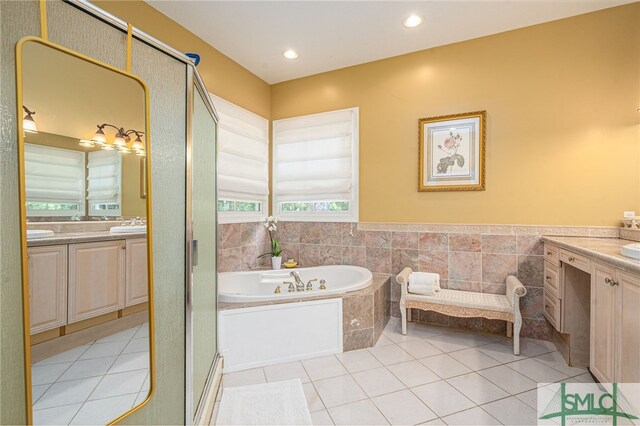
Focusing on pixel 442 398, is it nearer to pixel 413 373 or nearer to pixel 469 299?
pixel 413 373

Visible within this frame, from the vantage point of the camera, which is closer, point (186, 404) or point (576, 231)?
point (186, 404)

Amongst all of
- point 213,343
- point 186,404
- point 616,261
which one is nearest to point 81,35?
point 186,404

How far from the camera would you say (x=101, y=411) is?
0.93 meters

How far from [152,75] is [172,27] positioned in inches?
76.1

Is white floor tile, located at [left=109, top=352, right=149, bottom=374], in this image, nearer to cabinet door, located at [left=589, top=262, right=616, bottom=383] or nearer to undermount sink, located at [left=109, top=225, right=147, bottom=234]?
undermount sink, located at [left=109, top=225, right=147, bottom=234]

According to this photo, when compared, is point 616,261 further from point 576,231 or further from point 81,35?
point 81,35

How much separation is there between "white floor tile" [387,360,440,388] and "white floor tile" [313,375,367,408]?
13.3 inches

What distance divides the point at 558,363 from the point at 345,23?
3368 millimetres

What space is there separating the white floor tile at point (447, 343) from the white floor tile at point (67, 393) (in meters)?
2.42

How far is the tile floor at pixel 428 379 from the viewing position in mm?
1635

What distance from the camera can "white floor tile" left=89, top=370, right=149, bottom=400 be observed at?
94 centimetres

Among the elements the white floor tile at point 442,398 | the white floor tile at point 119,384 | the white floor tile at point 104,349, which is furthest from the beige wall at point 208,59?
the white floor tile at point 442,398

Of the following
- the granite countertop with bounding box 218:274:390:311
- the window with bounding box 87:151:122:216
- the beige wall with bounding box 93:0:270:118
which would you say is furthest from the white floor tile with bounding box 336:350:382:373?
the beige wall with bounding box 93:0:270:118

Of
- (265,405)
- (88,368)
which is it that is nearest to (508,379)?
(265,405)
